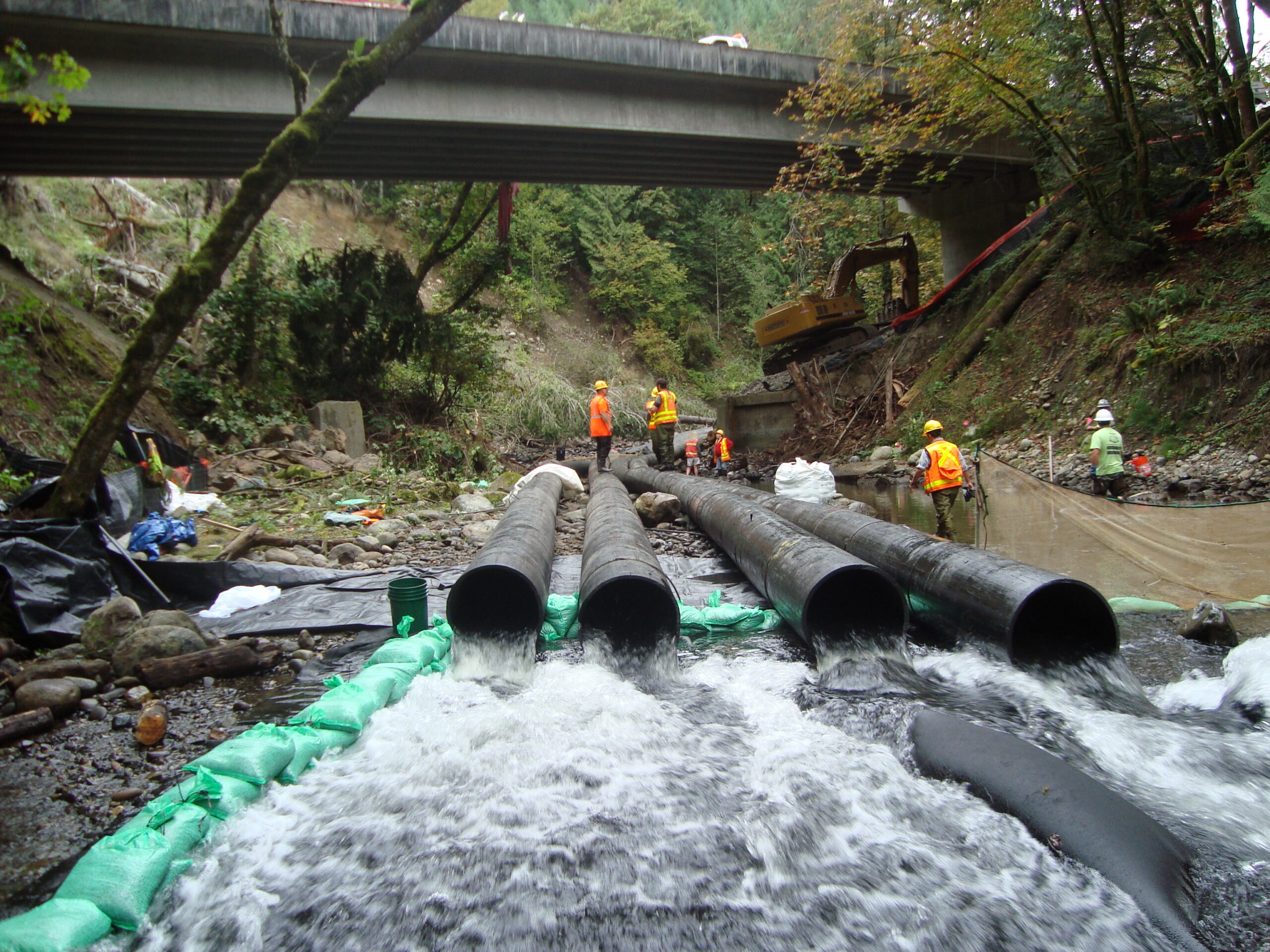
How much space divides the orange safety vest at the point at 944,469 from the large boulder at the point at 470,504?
211 inches

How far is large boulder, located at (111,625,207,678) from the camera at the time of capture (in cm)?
420

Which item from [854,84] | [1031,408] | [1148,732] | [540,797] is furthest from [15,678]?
[854,84]

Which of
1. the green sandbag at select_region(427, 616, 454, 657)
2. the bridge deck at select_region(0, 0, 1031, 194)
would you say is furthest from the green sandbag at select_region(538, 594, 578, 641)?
the bridge deck at select_region(0, 0, 1031, 194)

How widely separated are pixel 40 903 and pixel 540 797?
170 centimetres

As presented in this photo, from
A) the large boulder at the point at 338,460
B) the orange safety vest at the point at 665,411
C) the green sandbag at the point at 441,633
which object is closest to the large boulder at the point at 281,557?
the green sandbag at the point at 441,633

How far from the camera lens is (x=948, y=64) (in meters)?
12.2

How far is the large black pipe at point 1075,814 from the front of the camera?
2.29 metres

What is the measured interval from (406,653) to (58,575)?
2366 millimetres

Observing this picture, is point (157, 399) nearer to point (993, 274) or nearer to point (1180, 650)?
point (1180, 650)

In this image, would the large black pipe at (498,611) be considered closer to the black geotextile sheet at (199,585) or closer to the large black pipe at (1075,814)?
the black geotextile sheet at (199,585)

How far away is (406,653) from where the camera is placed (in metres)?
4.34

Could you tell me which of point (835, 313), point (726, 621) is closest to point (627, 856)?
point (726, 621)

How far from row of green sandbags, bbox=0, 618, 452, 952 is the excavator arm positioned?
16411 mm

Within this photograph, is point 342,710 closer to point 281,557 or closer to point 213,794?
point 213,794
